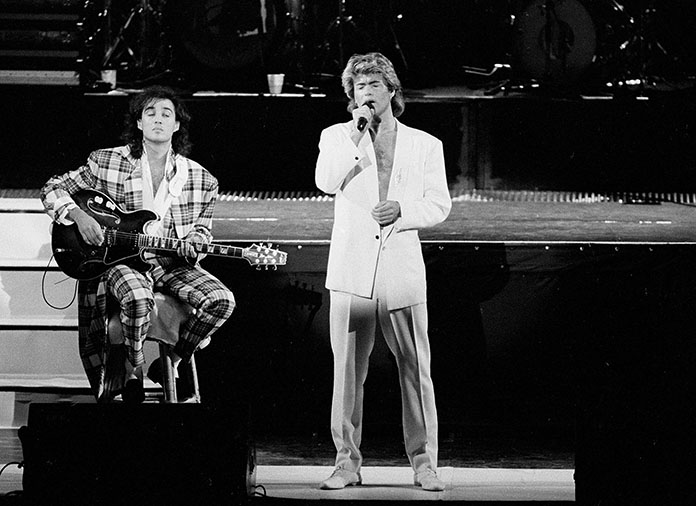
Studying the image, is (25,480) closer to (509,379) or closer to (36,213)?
(36,213)

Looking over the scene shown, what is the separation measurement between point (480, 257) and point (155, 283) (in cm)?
165

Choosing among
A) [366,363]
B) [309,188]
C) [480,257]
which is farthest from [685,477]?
[309,188]

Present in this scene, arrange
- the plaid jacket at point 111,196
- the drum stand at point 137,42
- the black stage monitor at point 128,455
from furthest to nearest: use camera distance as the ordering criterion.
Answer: the drum stand at point 137,42 < the plaid jacket at point 111,196 < the black stage monitor at point 128,455

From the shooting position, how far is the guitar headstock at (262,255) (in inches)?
213

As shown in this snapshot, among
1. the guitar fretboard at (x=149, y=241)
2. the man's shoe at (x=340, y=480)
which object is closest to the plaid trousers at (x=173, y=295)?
the guitar fretboard at (x=149, y=241)

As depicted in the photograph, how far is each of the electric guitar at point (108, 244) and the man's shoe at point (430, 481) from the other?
4.24 feet

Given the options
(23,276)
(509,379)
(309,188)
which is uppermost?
(309,188)

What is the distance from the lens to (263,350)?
6137 millimetres

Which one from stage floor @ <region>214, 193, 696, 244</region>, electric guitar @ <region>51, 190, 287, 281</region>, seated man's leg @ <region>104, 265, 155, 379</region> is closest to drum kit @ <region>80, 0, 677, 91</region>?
stage floor @ <region>214, 193, 696, 244</region>

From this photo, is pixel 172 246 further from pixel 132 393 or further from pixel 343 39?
pixel 343 39

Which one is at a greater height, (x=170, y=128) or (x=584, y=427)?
(x=170, y=128)

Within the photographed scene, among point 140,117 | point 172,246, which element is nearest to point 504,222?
point 172,246

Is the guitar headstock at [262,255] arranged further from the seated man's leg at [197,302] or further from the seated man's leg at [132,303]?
the seated man's leg at [132,303]

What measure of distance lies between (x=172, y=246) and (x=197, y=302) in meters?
0.28
